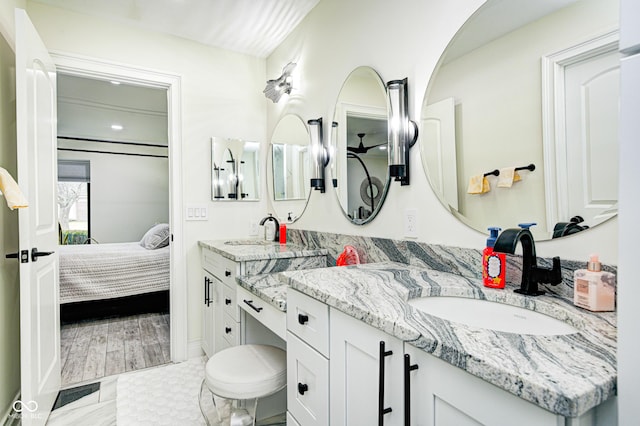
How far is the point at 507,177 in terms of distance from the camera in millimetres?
1248

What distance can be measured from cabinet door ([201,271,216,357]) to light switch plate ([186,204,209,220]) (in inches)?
17.7

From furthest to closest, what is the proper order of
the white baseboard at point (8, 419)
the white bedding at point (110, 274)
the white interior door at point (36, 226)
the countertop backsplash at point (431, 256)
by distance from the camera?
the white bedding at point (110, 274), the white baseboard at point (8, 419), the white interior door at point (36, 226), the countertop backsplash at point (431, 256)

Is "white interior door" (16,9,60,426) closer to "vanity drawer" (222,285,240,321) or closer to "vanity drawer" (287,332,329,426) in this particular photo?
"vanity drawer" (222,285,240,321)

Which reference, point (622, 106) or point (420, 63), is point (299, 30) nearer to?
point (420, 63)

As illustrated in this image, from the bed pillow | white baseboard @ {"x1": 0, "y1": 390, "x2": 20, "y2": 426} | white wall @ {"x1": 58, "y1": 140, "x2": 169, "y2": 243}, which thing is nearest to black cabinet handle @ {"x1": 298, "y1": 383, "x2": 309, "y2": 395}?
white baseboard @ {"x1": 0, "y1": 390, "x2": 20, "y2": 426}

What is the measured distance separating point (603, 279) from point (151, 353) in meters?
3.02

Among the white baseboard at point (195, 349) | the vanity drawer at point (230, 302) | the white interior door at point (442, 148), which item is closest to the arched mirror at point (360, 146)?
the white interior door at point (442, 148)

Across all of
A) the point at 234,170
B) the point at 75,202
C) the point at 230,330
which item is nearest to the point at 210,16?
the point at 234,170

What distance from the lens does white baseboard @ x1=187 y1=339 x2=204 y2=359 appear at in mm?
2771

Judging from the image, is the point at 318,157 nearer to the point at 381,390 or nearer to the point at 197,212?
the point at 197,212

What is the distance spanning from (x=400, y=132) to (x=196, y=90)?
193 centimetres

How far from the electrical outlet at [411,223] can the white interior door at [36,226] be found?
68.8 inches

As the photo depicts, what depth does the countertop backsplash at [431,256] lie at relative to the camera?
106 cm

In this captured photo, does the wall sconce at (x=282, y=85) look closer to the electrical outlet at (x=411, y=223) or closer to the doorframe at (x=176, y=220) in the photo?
the doorframe at (x=176, y=220)
